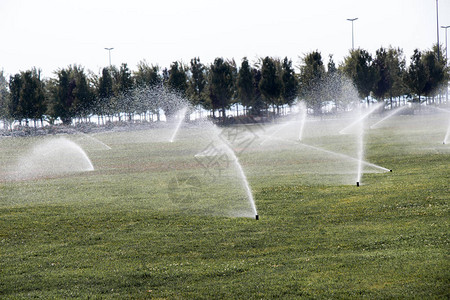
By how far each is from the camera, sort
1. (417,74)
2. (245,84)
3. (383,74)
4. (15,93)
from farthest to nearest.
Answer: (245,84) → (383,74) → (15,93) → (417,74)

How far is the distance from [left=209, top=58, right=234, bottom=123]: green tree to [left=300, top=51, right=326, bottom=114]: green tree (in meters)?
11.4

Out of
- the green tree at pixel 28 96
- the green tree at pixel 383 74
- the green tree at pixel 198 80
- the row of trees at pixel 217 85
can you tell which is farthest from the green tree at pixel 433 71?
the green tree at pixel 28 96

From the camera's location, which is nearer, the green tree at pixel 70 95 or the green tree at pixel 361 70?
the green tree at pixel 361 70

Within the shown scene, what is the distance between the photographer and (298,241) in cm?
1340

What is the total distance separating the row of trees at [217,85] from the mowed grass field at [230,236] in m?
49.1

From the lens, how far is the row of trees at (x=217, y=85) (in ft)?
243

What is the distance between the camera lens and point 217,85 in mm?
79625

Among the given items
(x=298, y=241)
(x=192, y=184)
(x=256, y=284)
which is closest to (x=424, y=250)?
(x=298, y=241)

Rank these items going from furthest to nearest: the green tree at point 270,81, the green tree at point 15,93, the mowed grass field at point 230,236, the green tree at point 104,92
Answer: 1. the green tree at point 104,92
2. the green tree at point 270,81
3. the green tree at point 15,93
4. the mowed grass field at point 230,236

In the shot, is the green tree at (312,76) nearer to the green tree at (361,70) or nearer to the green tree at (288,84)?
the green tree at (288,84)

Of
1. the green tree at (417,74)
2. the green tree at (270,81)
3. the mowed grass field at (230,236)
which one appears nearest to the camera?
the mowed grass field at (230,236)

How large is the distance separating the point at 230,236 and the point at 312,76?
6448 centimetres

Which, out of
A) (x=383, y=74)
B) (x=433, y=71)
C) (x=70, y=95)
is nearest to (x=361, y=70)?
(x=383, y=74)

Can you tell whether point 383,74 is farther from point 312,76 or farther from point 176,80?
point 176,80
